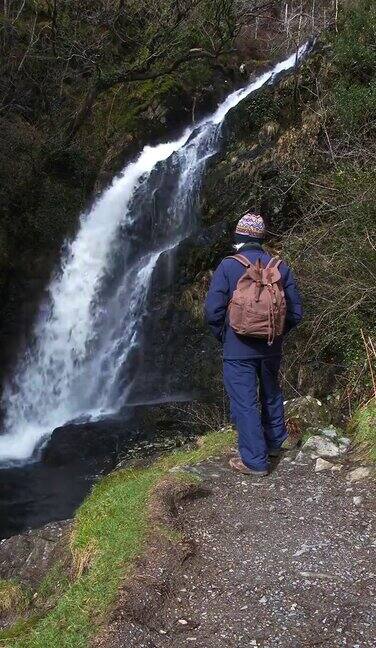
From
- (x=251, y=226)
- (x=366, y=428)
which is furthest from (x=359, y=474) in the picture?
(x=251, y=226)

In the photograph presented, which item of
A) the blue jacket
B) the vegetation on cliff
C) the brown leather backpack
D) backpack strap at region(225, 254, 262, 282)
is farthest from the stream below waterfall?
backpack strap at region(225, 254, 262, 282)

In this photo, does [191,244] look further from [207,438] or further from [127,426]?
Answer: [207,438]

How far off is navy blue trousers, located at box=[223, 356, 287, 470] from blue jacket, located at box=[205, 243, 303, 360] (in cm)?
8

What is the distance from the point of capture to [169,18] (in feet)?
49.9

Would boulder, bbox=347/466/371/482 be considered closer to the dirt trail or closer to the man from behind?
the dirt trail

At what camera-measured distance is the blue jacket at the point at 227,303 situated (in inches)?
173

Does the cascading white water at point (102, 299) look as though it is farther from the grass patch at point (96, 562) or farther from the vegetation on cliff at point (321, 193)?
the grass patch at point (96, 562)

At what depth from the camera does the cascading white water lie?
496 inches

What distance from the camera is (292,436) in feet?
18.0

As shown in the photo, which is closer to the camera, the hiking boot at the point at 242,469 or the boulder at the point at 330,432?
the hiking boot at the point at 242,469

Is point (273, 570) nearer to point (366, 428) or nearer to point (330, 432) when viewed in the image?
point (366, 428)

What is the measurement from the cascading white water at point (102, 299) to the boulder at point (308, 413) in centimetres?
661

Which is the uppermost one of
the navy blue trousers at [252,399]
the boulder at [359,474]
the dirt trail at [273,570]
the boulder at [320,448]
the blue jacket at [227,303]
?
the blue jacket at [227,303]

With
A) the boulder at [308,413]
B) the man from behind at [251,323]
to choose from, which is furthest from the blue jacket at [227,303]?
the boulder at [308,413]
